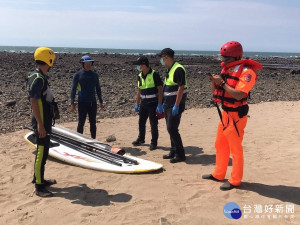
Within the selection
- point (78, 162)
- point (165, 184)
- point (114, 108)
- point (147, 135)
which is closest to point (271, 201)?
point (165, 184)

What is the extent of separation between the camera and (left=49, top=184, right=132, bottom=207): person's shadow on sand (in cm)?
453

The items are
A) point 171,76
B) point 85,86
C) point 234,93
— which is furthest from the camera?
point 85,86

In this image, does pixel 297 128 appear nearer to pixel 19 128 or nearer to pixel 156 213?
pixel 156 213

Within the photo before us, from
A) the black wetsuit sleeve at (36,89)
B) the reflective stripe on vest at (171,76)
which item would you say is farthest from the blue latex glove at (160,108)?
the black wetsuit sleeve at (36,89)

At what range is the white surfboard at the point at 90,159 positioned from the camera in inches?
224

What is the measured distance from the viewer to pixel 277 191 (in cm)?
480

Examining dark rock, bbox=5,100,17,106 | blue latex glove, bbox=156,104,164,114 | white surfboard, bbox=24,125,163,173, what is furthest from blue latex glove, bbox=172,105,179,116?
dark rock, bbox=5,100,17,106

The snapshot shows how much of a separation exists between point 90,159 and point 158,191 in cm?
191

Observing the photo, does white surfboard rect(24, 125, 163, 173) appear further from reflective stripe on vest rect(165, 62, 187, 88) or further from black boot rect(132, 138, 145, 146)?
reflective stripe on vest rect(165, 62, 187, 88)

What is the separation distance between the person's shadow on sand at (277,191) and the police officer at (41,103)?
10.3ft

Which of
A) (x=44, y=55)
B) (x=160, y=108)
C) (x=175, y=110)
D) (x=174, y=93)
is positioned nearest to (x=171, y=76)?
(x=174, y=93)

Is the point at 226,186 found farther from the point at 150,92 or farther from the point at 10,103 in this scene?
the point at 10,103

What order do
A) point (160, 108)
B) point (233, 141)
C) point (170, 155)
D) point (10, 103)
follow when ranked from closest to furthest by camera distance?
point (233, 141)
point (170, 155)
point (160, 108)
point (10, 103)

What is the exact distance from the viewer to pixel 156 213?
4152mm
